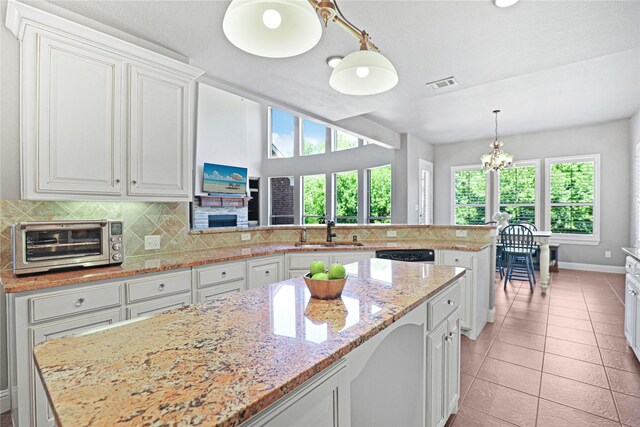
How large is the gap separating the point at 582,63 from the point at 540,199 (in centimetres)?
383

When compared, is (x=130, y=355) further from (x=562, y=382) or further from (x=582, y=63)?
(x=582, y=63)

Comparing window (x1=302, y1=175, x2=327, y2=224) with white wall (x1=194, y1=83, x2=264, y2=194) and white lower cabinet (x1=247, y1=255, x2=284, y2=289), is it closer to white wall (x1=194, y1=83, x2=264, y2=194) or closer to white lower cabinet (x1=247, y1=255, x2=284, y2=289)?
white wall (x1=194, y1=83, x2=264, y2=194)

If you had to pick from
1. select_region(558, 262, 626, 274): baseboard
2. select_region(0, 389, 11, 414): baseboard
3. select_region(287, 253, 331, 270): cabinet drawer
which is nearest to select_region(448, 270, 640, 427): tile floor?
select_region(287, 253, 331, 270): cabinet drawer

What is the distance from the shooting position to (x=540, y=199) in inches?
255

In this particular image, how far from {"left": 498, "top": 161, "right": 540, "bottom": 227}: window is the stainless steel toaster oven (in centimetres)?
728

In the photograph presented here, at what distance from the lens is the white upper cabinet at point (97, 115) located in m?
1.88

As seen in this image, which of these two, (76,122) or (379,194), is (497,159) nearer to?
(379,194)

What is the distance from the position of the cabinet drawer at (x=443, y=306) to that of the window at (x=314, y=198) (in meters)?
6.44

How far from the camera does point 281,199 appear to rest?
9.08 m

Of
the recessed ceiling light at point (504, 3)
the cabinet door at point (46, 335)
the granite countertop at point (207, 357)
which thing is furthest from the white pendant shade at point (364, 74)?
the cabinet door at point (46, 335)

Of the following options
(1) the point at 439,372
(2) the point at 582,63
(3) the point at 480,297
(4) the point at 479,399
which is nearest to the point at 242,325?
(1) the point at 439,372

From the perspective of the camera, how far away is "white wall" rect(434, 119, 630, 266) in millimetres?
5664

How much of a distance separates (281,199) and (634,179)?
7.50 metres

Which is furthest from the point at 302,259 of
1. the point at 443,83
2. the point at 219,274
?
the point at 443,83
